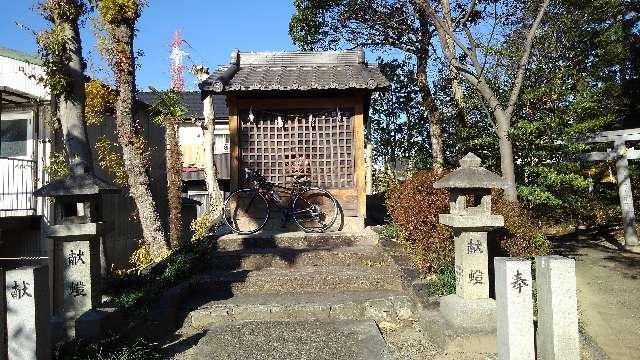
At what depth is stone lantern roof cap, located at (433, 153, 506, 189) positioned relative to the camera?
18.7ft

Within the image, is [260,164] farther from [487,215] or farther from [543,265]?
[543,265]

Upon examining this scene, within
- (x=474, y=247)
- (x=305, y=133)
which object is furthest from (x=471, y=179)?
(x=305, y=133)

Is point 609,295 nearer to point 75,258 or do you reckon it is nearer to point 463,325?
point 463,325

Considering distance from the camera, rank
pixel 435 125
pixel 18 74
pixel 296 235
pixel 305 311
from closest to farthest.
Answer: pixel 305 311 → pixel 296 235 → pixel 18 74 → pixel 435 125

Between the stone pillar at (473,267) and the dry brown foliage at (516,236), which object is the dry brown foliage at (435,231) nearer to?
the dry brown foliage at (516,236)

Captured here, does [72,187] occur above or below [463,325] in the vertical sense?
above

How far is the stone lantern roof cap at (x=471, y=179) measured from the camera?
569 centimetres

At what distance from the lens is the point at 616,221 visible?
53.2 ft

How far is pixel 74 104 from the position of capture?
8547 mm

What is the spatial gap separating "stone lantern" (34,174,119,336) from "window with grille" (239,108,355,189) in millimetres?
5429

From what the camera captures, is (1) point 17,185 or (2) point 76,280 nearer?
(2) point 76,280

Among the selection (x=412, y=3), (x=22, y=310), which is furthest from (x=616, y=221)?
(x=22, y=310)

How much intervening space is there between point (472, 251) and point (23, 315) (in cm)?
485

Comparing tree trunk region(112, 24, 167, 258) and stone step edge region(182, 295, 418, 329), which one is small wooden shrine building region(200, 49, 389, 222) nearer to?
tree trunk region(112, 24, 167, 258)
